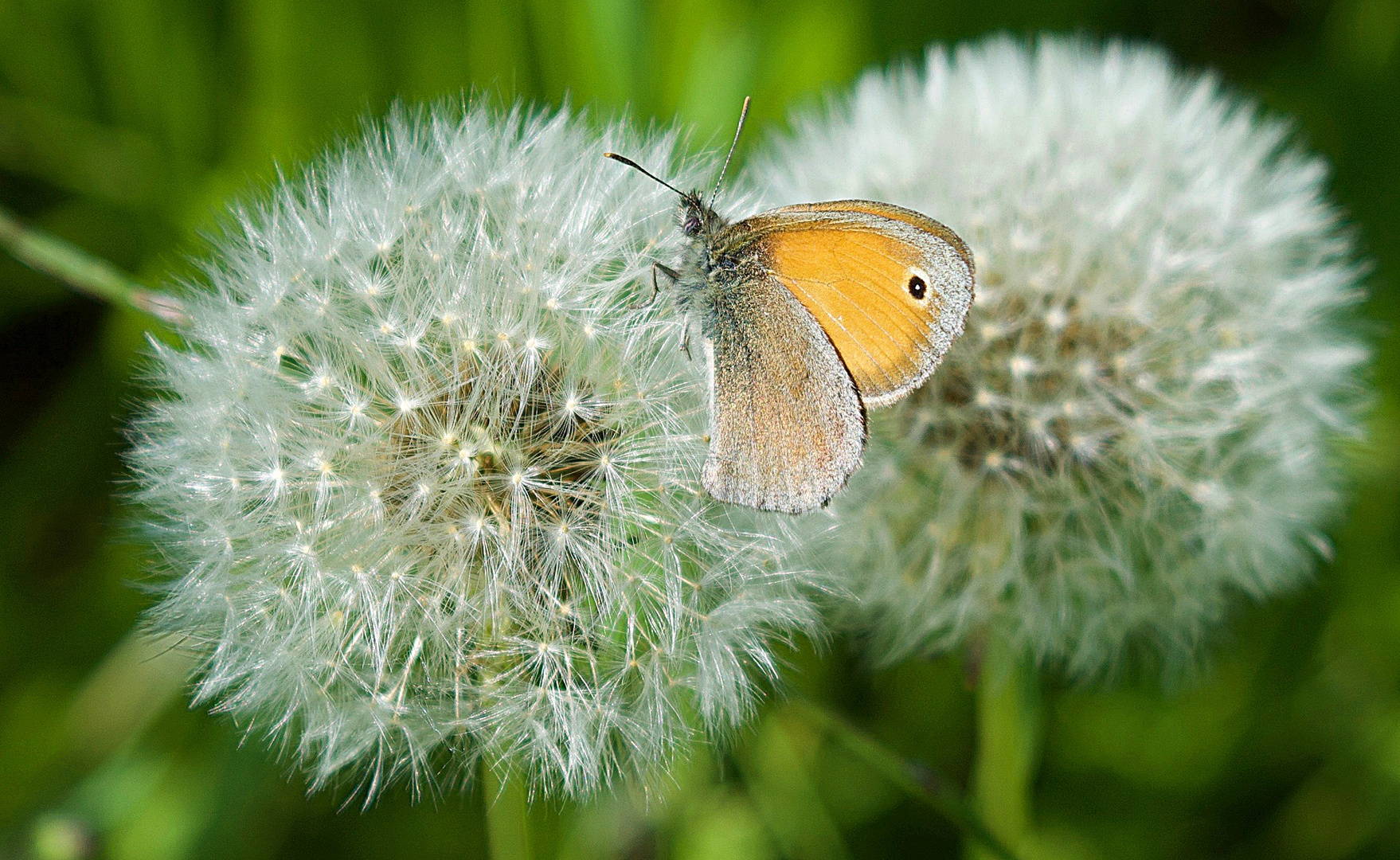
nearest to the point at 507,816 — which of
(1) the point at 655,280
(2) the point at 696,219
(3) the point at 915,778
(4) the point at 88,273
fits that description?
(3) the point at 915,778

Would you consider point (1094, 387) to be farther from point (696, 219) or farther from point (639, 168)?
point (639, 168)

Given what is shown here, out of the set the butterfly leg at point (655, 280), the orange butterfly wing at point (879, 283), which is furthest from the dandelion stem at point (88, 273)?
the orange butterfly wing at point (879, 283)

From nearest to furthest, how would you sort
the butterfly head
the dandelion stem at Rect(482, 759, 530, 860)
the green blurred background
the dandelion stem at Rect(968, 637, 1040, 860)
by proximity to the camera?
the dandelion stem at Rect(482, 759, 530, 860)
the butterfly head
the dandelion stem at Rect(968, 637, 1040, 860)
the green blurred background

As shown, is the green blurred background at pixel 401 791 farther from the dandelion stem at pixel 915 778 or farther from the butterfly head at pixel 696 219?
the butterfly head at pixel 696 219

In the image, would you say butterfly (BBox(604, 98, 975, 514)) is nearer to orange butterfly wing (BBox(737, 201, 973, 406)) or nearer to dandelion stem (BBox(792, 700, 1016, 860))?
orange butterfly wing (BBox(737, 201, 973, 406))

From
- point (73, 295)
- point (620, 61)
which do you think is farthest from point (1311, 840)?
point (73, 295)

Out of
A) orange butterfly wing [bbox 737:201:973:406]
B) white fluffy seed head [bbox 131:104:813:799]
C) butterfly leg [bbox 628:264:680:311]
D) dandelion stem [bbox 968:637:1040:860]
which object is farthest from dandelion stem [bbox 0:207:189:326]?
dandelion stem [bbox 968:637:1040:860]

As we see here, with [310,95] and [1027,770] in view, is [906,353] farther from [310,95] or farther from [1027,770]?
[310,95]
